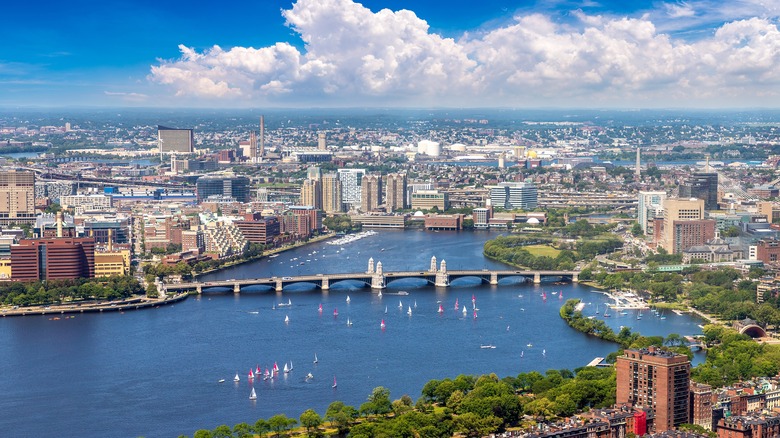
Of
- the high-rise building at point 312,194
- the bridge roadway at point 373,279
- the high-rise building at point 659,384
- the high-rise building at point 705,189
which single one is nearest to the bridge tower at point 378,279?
the bridge roadway at point 373,279

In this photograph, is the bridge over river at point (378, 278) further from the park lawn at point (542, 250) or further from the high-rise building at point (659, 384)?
the high-rise building at point (659, 384)

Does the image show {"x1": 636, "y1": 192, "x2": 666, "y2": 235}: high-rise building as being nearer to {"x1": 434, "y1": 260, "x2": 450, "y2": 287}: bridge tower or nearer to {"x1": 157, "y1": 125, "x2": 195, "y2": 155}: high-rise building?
{"x1": 434, "y1": 260, "x2": 450, "y2": 287}: bridge tower

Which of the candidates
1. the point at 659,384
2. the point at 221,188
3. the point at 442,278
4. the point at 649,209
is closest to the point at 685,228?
the point at 649,209

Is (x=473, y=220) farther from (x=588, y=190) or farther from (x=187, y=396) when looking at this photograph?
(x=187, y=396)

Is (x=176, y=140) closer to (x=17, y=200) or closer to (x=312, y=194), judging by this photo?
(x=312, y=194)

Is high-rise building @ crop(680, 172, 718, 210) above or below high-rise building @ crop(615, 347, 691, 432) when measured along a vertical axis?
above

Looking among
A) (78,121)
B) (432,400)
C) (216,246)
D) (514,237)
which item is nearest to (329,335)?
(432,400)

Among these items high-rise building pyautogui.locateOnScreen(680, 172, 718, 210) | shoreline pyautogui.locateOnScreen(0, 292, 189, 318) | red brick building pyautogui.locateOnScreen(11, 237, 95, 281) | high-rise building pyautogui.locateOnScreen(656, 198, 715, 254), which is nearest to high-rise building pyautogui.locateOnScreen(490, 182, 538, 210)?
high-rise building pyautogui.locateOnScreen(680, 172, 718, 210)
